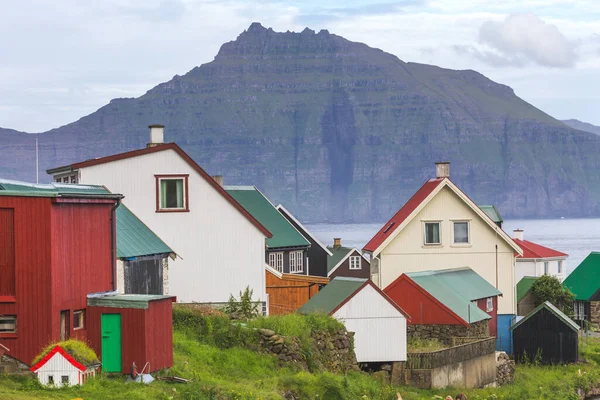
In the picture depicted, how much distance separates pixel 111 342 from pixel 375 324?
14.2 m

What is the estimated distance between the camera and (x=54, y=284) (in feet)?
91.8

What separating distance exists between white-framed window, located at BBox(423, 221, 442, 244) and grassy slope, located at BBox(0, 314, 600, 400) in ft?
40.8

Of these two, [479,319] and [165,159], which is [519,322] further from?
[165,159]

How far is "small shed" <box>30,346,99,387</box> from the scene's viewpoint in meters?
26.8

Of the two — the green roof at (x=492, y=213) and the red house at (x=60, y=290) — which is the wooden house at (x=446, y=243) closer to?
the green roof at (x=492, y=213)

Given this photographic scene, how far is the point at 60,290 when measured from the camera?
2834 cm

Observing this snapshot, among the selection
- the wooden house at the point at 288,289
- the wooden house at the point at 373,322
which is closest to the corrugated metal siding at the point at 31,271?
the wooden house at the point at 373,322

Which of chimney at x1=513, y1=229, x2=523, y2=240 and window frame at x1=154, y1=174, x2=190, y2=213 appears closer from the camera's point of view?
window frame at x1=154, y1=174, x2=190, y2=213

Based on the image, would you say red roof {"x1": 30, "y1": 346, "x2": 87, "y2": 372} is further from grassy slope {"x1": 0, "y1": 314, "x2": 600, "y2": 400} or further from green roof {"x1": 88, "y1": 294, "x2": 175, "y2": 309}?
green roof {"x1": 88, "y1": 294, "x2": 175, "y2": 309}

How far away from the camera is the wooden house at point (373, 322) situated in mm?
40938

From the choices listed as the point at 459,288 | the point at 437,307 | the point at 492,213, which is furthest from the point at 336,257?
the point at 437,307

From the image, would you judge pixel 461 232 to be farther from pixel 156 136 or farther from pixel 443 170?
pixel 156 136

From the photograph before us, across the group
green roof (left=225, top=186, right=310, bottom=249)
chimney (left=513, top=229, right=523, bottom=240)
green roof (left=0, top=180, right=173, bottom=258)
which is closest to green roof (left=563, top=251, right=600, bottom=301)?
chimney (left=513, top=229, right=523, bottom=240)

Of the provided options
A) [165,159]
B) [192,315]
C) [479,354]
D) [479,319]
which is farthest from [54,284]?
[479,319]
